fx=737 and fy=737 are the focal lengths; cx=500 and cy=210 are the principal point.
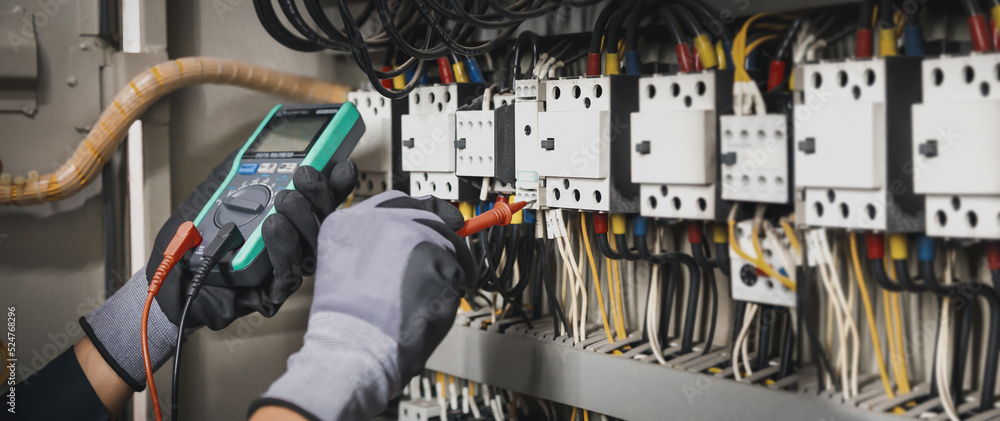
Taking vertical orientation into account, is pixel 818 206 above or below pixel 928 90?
below

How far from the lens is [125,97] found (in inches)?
50.5

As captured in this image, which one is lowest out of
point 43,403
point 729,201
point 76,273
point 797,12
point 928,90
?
point 43,403

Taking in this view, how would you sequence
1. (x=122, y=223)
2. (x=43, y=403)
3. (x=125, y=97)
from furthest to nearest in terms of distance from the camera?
(x=122, y=223) → (x=125, y=97) → (x=43, y=403)

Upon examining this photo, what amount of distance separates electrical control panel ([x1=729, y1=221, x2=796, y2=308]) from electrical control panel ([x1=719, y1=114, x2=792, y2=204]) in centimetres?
4

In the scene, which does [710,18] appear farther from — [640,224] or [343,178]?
[343,178]

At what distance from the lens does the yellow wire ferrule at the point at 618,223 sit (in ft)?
3.68

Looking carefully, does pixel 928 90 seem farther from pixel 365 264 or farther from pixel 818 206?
pixel 365 264

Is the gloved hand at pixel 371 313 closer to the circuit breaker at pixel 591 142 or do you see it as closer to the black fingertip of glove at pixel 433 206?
the black fingertip of glove at pixel 433 206

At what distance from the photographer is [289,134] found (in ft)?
4.16

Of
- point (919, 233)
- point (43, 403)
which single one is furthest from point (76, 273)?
point (919, 233)

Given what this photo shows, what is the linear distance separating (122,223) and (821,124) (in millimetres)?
1210

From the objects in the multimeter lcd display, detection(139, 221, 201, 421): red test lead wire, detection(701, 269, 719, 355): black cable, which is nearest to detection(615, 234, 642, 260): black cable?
detection(701, 269, 719, 355): black cable

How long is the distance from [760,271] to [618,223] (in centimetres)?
25

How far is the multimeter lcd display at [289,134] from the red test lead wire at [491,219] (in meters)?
0.35
